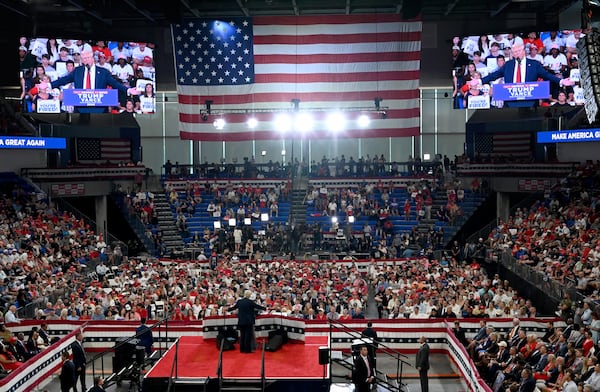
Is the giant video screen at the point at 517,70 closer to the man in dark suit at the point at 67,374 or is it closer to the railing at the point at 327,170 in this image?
the railing at the point at 327,170

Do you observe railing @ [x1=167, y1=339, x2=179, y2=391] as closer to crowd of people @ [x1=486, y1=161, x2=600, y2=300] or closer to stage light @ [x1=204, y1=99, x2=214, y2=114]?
crowd of people @ [x1=486, y1=161, x2=600, y2=300]

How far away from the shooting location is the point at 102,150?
4175 cm

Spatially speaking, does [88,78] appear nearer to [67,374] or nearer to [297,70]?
[297,70]

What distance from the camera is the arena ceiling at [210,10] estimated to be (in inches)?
1481

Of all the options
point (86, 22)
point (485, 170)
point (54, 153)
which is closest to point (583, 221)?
point (485, 170)

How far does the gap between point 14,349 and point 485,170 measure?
26.9 m

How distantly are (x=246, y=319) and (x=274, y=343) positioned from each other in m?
1.08

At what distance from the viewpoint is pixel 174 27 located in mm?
36000

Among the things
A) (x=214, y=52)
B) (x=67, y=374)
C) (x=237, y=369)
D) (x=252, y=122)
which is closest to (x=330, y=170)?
(x=252, y=122)

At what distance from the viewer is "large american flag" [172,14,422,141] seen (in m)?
34.8

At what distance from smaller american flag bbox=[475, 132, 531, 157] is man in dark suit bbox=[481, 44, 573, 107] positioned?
534 centimetres

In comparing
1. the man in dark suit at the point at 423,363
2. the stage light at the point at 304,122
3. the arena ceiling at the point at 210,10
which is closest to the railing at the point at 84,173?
the arena ceiling at the point at 210,10

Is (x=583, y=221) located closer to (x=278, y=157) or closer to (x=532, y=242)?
(x=532, y=242)

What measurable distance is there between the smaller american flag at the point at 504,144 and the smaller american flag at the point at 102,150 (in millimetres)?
22061
